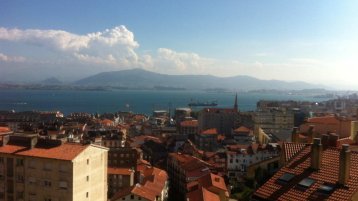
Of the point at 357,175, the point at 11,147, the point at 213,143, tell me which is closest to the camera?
the point at 357,175

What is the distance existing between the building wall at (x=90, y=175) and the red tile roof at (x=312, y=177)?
19.8 m

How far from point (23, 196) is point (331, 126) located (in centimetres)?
3858

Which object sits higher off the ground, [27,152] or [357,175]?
[357,175]

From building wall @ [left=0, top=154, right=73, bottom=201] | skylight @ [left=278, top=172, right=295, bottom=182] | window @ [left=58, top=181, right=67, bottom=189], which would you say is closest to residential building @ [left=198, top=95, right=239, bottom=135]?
building wall @ [left=0, top=154, right=73, bottom=201]

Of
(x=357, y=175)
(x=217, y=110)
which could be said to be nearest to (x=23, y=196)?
(x=357, y=175)

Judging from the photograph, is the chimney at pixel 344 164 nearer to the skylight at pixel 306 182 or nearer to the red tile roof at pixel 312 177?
the red tile roof at pixel 312 177

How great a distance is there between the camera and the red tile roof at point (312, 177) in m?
13.5

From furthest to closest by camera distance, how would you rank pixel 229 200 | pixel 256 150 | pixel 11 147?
pixel 256 150, pixel 229 200, pixel 11 147

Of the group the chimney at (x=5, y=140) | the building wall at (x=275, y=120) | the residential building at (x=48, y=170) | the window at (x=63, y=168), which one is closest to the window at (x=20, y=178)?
the residential building at (x=48, y=170)

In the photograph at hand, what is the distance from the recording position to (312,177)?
14.7 m

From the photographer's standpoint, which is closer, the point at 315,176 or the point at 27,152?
the point at 315,176

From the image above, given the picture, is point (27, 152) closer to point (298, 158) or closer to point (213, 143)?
point (298, 158)

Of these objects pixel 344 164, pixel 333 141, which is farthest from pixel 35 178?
pixel 344 164

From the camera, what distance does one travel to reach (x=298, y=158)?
16.5 m
